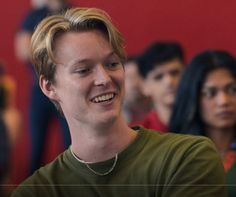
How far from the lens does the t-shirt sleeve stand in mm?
1122

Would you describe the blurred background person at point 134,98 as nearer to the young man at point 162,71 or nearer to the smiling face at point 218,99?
the young man at point 162,71

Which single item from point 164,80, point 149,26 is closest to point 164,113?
point 164,80

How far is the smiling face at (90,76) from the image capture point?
1163 mm

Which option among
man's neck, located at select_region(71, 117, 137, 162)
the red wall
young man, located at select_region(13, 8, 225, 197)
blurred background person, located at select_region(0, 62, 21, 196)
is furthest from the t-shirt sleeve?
the red wall

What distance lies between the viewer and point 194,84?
1790mm

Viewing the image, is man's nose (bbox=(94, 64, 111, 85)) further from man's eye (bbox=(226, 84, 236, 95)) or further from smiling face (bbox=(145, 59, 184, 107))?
smiling face (bbox=(145, 59, 184, 107))

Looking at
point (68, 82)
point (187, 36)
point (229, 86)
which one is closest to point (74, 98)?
point (68, 82)

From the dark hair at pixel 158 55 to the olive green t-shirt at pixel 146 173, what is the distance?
1.05 m

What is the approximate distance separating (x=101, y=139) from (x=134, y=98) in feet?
4.74

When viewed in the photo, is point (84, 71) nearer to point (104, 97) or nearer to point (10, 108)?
point (104, 97)

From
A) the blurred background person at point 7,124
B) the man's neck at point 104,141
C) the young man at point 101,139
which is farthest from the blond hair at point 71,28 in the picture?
the blurred background person at point 7,124

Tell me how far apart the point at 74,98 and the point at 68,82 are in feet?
0.10

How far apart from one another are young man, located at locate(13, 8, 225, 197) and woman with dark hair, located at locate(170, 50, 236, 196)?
551mm

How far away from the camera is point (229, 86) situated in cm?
179
